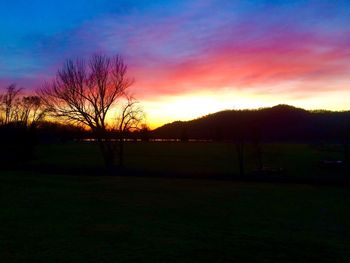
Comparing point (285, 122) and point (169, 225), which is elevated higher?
point (285, 122)

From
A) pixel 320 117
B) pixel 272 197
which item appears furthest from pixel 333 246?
pixel 320 117

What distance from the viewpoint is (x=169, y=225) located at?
1380 centimetres

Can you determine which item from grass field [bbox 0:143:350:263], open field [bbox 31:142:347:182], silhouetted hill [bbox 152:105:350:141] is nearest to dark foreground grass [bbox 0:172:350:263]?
grass field [bbox 0:143:350:263]

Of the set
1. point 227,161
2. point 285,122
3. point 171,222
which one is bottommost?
point 171,222

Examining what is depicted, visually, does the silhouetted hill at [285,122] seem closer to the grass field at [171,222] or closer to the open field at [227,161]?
the open field at [227,161]

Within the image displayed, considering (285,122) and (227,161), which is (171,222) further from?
(285,122)

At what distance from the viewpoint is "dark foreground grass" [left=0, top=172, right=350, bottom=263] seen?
1021 centimetres

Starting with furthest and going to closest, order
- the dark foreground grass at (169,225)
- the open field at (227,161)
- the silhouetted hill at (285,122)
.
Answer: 1. the silhouetted hill at (285,122)
2. the open field at (227,161)
3. the dark foreground grass at (169,225)

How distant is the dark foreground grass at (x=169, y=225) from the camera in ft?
33.5

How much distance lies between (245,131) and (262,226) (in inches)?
1258

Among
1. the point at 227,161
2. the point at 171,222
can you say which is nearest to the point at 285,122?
the point at 227,161

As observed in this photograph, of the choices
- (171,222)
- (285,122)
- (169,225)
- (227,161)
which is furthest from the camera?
(285,122)

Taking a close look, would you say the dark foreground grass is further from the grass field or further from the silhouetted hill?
the silhouetted hill

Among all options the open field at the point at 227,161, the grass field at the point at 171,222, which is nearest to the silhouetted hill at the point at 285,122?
the open field at the point at 227,161
